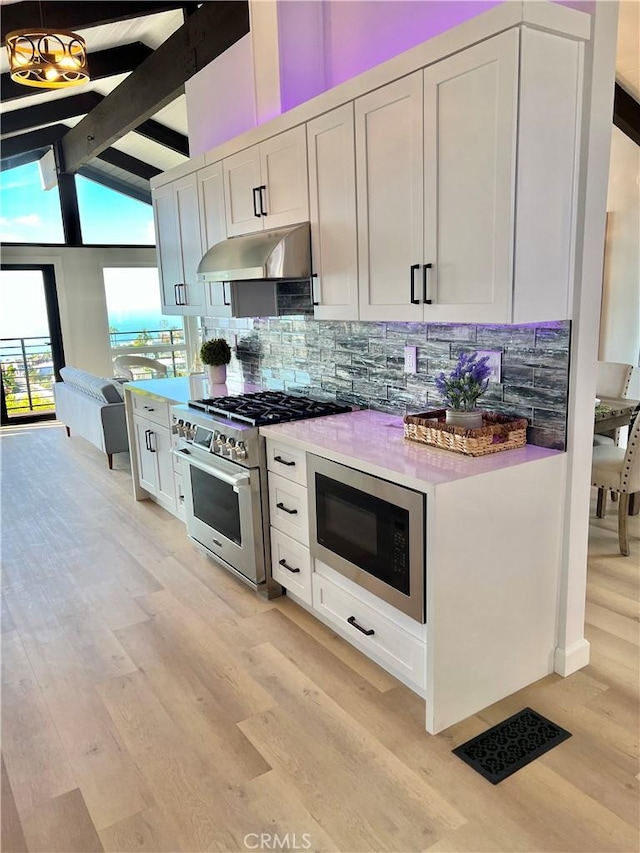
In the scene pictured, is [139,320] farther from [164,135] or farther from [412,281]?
[412,281]

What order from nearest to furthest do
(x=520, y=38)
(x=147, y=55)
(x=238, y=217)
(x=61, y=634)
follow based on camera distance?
1. (x=520, y=38)
2. (x=61, y=634)
3. (x=238, y=217)
4. (x=147, y=55)

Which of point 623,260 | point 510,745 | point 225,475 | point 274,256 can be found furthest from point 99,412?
point 623,260

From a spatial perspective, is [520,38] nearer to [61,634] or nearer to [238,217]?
[238,217]

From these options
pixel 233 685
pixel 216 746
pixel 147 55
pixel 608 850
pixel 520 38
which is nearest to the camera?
pixel 608 850

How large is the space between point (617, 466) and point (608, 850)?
7.67 feet

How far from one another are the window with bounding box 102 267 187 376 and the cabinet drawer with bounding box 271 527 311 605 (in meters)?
7.07

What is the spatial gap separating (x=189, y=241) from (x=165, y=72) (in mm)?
1879

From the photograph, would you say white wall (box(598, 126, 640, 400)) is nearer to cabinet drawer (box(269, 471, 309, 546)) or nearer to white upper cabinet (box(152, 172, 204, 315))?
white upper cabinet (box(152, 172, 204, 315))

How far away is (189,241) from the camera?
423 cm

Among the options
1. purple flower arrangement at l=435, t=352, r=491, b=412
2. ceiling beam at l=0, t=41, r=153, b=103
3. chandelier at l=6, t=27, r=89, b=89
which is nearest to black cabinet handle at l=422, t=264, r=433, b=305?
purple flower arrangement at l=435, t=352, r=491, b=412

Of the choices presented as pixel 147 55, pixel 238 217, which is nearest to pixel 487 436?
pixel 238 217

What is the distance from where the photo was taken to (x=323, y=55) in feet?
11.0

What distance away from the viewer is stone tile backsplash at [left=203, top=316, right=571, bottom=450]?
2.33 metres

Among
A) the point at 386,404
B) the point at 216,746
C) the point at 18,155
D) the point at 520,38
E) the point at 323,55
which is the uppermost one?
the point at 18,155
